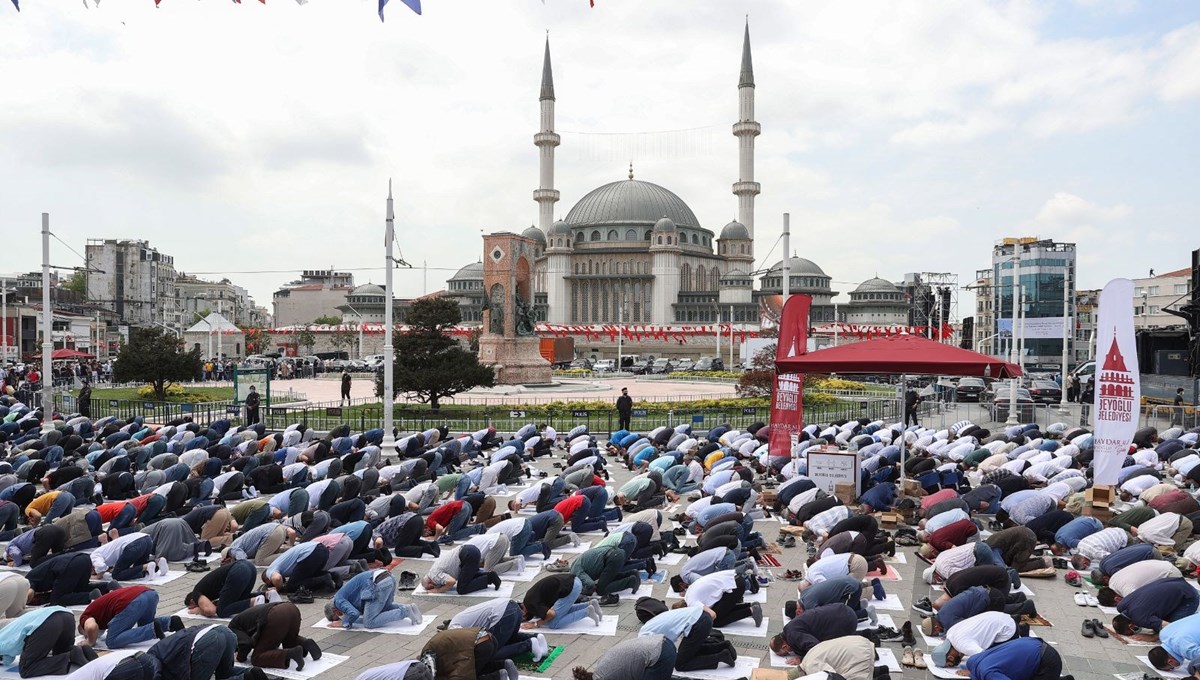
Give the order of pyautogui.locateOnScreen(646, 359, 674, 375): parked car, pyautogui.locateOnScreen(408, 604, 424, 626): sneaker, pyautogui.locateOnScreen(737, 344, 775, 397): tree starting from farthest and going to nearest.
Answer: pyautogui.locateOnScreen(646, 359, 674, 375): parked car
pyautogui.locateOnScreen(737, 344, 775, 397): tree
pyautogui.locateOnScreen(408, 604, 424, 626): sneaker

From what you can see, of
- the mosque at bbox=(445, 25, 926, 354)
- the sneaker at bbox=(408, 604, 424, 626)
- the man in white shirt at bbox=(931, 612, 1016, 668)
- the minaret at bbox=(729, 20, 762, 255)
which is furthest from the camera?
the mosque at bbox=(445, 25, 926, 354)

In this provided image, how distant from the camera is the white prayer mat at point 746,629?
29.8 feet

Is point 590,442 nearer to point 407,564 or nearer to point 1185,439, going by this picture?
point 407,564

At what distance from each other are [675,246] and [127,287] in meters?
62.1

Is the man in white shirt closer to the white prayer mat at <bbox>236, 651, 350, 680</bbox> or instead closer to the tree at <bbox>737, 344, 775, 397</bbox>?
the white prayer mat at <bbox>236, 651, 350, 680</bbox>

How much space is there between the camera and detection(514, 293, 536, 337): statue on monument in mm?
39062

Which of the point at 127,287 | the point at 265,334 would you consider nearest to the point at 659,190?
the point at 265,334

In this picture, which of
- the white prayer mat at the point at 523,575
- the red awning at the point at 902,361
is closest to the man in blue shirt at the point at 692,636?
the white prayer mat at the point at 523,575

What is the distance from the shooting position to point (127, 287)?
100 m

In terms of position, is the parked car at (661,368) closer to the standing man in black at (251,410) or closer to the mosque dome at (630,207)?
the standing man in black at (251,410)

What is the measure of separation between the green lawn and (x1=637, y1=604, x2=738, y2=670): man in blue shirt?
29467 millimetres

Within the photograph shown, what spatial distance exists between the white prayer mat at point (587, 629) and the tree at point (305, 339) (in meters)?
91.2

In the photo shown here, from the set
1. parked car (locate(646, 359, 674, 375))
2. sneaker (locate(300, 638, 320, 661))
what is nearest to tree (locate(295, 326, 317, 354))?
parked car (locate(646, 359, 674, 375))

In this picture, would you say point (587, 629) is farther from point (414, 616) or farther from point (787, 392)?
point (787, 392)
